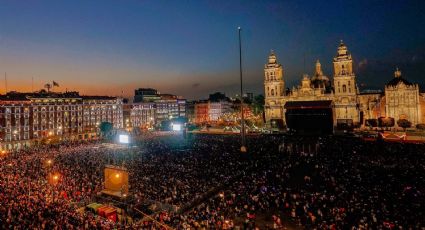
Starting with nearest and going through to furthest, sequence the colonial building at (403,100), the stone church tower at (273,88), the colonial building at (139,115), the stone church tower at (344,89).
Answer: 1. the colonial building at (403,100)
2. the stone church tower at (344,89)
3. the stone church tower at (273,88)
4. the colonial building at (139,115)

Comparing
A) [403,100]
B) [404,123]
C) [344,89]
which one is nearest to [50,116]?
[344,89]

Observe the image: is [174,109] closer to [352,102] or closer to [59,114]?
[59,114]

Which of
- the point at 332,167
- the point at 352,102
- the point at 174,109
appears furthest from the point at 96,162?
the point at 174,109

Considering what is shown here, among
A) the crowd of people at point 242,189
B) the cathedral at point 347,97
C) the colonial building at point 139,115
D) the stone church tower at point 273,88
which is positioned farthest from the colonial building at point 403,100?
the colonial building at point 139,115

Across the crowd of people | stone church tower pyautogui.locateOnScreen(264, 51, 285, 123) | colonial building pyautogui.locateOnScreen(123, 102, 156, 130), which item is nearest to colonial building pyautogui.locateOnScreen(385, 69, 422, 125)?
stone church tower pyautogui.locateOnScreen(264, 51, 285, 123)

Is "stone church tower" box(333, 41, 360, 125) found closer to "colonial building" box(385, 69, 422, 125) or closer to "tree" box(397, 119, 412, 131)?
"colonial building" box(385, 69, 422, 125)

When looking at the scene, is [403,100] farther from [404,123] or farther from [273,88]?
[273,88]

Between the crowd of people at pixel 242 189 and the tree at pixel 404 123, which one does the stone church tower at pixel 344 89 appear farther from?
the crowd of people at pixel 242 189
